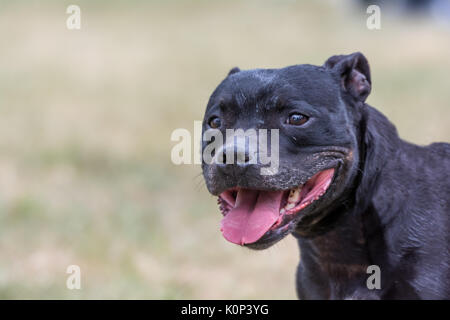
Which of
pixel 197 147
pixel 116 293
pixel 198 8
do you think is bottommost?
pixel 116 293

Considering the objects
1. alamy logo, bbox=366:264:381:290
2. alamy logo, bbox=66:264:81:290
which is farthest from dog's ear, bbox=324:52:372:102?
alamy logo, bbox=66:264:81:290

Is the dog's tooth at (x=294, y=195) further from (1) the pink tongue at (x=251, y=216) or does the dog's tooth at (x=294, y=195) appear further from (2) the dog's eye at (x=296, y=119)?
(2) the dog's eye at (x=296, y=119)

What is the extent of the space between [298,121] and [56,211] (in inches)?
175

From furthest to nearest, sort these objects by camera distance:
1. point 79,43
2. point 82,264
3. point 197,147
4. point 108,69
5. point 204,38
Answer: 1. point 204,38
2. point 79,43
3. point 108,69
4. point 82,264
5. point 197,147

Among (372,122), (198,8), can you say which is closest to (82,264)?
(372,122)

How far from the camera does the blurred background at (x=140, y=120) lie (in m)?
6.48

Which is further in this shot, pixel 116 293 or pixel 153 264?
pixel 153 264

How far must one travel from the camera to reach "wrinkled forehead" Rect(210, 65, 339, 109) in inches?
156

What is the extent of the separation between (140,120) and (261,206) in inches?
305

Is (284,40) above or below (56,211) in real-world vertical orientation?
above

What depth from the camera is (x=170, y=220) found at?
7922mm

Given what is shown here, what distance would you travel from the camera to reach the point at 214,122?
4215 millimetres

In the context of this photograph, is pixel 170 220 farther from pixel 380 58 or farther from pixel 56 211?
pixel 380 58

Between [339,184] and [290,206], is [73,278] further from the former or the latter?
[339,184]
